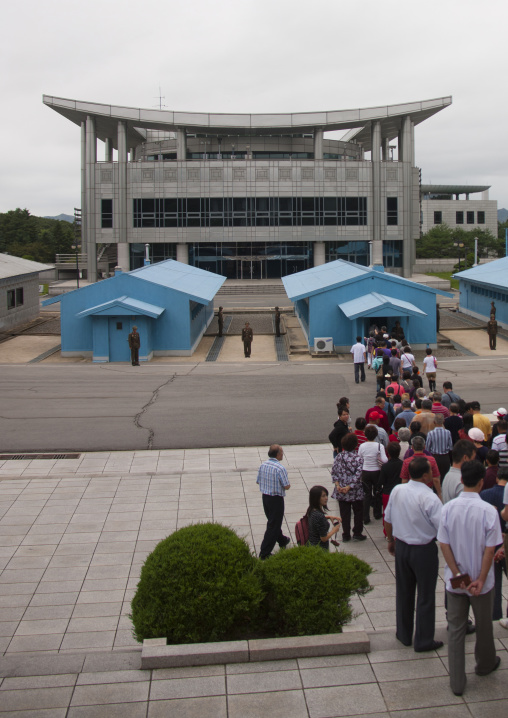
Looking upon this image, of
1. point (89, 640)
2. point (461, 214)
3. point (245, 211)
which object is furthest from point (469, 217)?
point (89, 640)

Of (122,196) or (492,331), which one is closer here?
(492,331)

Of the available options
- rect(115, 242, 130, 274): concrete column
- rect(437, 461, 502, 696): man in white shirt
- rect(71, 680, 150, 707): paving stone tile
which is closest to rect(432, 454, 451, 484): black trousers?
rect(437, 461, 502, 696): man in white shirt

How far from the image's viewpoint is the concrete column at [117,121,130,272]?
66750 mm

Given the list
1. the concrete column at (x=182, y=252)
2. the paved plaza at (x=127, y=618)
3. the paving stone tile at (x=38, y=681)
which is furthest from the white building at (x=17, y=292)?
the paving stone tile at (x=38, y=681)

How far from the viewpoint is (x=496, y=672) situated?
626 cm

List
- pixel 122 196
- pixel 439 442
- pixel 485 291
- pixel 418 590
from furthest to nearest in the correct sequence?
pixel 122 196 → pixel 485 291 → pixel 439 442 → pixel 418 590

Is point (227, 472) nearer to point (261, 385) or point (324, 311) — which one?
point (261, 385)

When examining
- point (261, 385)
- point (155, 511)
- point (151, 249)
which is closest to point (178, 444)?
point (155, 511)

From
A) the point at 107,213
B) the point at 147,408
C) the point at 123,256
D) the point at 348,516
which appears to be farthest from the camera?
the point at 123,256

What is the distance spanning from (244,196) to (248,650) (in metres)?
63.5

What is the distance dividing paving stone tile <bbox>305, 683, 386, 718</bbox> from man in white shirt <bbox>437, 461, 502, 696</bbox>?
67cm

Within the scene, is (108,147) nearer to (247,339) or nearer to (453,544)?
(247,339)

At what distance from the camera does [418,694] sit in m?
5.98

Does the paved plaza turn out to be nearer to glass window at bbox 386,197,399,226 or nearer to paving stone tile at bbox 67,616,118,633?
paving stone tile at bbox 67,616,118,633
